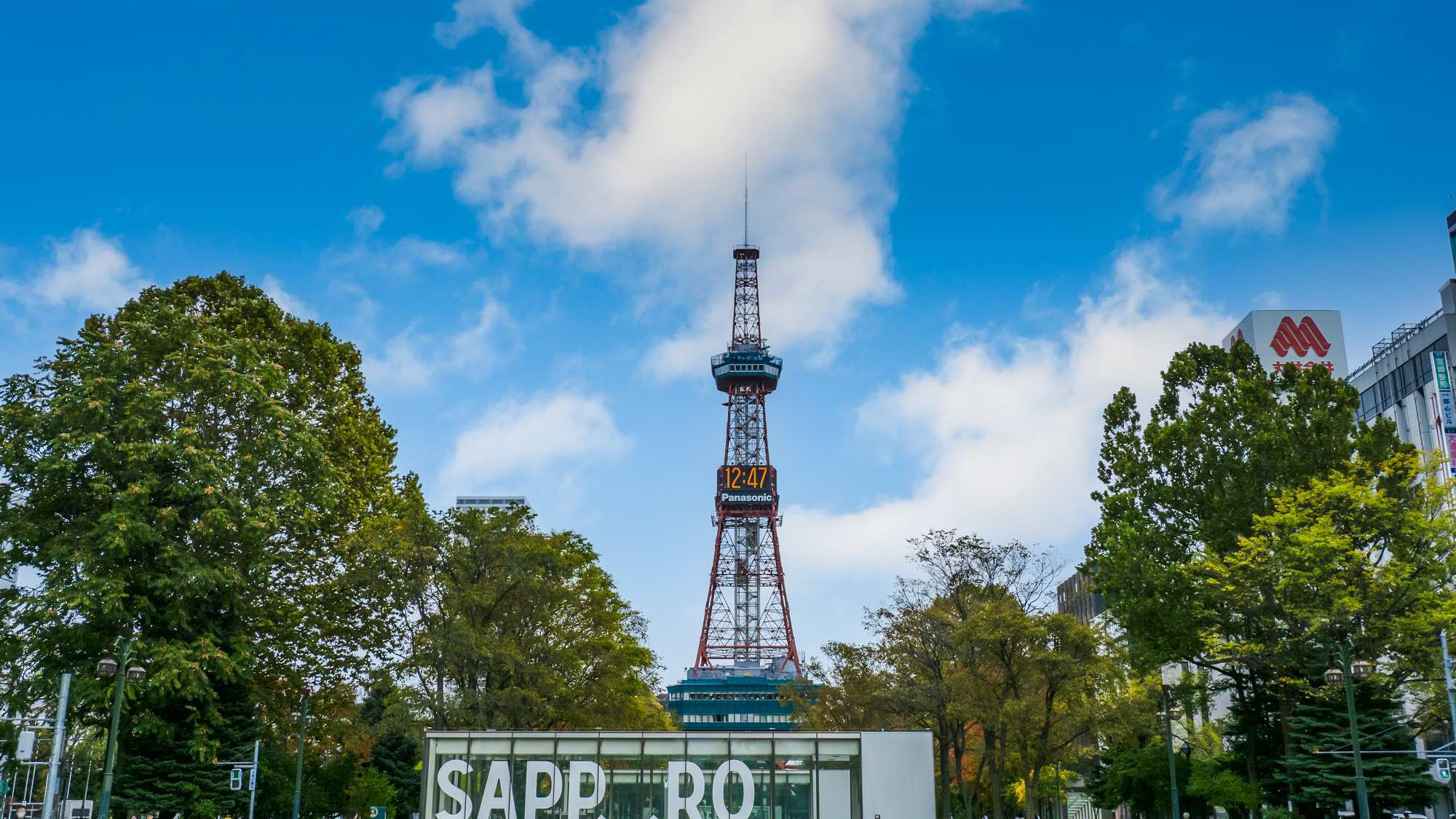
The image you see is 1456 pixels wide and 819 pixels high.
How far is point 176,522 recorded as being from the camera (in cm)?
3844

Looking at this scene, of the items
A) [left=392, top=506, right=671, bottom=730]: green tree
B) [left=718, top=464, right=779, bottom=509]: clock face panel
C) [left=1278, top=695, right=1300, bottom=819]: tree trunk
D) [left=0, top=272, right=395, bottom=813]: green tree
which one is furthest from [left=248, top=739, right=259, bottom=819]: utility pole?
[left=718, top=464, right=779, bottom=509]: clock face panel

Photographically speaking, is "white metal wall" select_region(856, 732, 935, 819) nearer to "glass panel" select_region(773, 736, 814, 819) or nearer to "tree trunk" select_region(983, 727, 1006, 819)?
"glass panel" select_region(773, 736, 814, 819)

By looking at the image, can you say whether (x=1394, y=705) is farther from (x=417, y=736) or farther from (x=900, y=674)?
(x=417, y=736)

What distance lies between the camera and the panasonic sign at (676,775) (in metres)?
34.7

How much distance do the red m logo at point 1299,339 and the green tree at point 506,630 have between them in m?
44.1

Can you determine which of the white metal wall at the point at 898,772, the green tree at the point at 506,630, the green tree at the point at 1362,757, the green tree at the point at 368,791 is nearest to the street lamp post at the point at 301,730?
the green tree at the point at 506,630

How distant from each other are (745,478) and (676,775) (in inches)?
3705

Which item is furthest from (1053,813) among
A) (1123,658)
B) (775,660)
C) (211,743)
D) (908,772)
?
(211,743)

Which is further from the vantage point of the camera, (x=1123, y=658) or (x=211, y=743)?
(x=1123, y=658)

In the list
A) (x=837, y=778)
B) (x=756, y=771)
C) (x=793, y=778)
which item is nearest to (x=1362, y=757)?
(x=837, y=778)

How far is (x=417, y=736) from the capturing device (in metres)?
44.7

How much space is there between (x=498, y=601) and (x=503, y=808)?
39.3 feet

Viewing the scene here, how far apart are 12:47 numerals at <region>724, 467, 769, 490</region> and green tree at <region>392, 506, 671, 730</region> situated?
78121 mm

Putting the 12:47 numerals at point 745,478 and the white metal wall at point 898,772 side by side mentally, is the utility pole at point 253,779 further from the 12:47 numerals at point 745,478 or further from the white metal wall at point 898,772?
the 12:47 numerals at point 745,478
